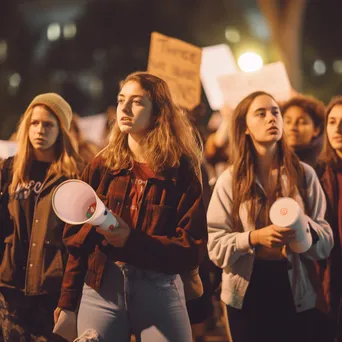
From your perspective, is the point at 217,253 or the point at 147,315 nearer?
the point at 147,315

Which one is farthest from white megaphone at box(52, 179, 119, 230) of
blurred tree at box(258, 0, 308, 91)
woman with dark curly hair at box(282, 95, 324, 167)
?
blurred tree at box(258, 0, 308, 91)

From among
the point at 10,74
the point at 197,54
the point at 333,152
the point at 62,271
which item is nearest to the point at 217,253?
the point at 62,271

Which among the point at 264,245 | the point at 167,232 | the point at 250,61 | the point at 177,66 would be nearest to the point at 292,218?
the point at 264,245

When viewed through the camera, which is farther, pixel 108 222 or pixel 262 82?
pixel 262 82

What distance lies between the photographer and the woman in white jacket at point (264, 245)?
3535 millimetres

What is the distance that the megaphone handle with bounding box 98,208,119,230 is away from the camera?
2707mm

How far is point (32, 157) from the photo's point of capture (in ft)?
13.5

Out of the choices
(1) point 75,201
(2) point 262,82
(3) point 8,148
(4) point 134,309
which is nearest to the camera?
(1) point 75,201

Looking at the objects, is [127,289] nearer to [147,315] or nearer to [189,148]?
[147,315]

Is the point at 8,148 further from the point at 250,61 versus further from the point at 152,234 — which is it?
the point at 152,234

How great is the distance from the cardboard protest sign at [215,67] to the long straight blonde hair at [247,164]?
85.3 inches

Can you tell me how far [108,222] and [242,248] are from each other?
1.02m

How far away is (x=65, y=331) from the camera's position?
10.0 feet

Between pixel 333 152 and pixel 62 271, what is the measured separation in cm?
187
